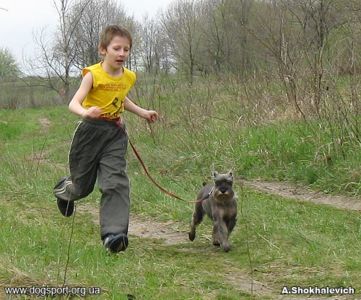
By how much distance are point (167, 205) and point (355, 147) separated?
2675 millimetres

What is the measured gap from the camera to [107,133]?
16.2ft

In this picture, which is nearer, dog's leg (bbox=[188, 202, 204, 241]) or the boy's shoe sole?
the boy's shoe sole

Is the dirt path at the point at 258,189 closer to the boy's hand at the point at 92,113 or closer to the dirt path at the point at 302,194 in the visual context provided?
the dirt path at the point at 302,194

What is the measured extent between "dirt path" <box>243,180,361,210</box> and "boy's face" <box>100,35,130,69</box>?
3.31 metres

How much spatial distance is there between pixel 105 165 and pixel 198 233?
5.08 feet

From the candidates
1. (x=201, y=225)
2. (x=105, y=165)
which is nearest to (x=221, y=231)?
(x=201, y=225)

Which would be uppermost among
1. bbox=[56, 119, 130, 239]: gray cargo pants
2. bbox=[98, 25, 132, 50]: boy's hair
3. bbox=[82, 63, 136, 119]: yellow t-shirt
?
bbox=[98, 25, 132, 50]: boy's hair

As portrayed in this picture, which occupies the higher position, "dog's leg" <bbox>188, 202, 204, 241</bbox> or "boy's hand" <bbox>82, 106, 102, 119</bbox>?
"boy's hand" <bbox>82, 106, 102, 119</bbox>

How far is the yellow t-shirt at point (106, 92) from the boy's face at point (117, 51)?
0.12 meters

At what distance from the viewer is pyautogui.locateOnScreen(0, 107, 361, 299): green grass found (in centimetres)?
404

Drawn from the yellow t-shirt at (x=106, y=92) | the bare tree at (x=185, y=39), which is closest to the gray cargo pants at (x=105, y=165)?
the yellow t-shirt at (x=106, y=92)

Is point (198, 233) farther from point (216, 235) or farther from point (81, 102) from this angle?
point (81, 102)

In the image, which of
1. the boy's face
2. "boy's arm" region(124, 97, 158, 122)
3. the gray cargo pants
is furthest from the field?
the boy's face

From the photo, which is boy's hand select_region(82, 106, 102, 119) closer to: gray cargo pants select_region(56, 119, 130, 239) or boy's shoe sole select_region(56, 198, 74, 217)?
gray cargo pants select_region(56, 119, 130, 239)
